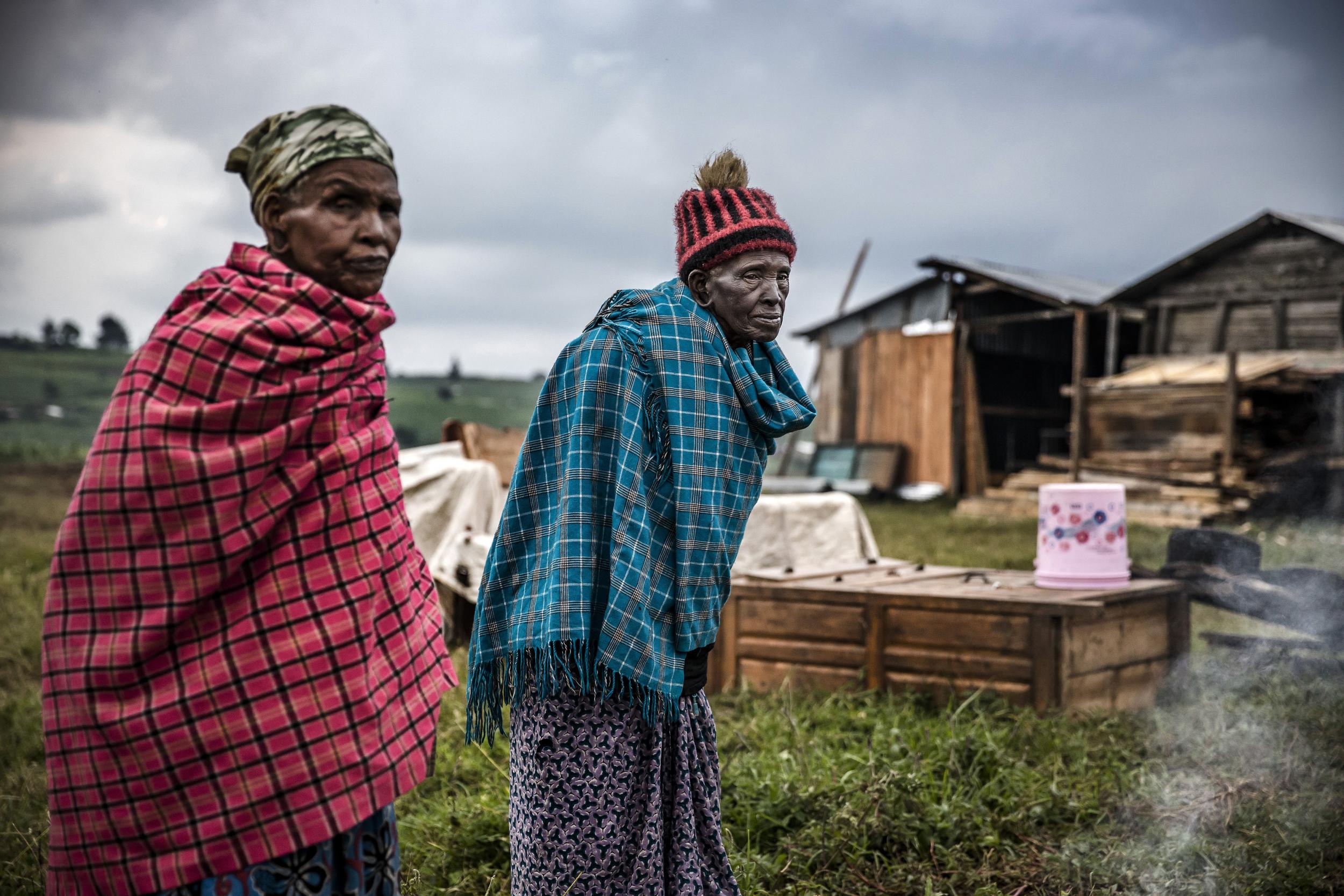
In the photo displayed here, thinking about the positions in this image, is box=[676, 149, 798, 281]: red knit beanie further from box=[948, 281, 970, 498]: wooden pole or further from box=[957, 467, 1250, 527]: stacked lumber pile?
box=[948, 281, 970, 498]: wooden pole

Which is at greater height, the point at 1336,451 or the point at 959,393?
the point at 959,393

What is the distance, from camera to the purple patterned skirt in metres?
2.05

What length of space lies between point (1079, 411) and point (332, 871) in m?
13.4

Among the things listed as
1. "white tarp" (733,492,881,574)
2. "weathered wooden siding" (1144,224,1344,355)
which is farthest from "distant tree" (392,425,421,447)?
"weathered wooden siding" (1144,224,1344,355)

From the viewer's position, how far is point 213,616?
4.67 feet

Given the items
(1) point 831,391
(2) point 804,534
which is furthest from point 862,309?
(2) point 804,534

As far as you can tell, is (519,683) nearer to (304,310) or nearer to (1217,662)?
(304,310)

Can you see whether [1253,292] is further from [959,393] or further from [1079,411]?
[959,393]

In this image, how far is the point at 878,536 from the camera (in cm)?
1020

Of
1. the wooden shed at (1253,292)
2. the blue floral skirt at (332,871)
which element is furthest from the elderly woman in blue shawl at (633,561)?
the wooden shed at (1253,292)

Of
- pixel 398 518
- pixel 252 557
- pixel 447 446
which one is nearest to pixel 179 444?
pixel 252 557

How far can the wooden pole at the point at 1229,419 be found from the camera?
11.9m

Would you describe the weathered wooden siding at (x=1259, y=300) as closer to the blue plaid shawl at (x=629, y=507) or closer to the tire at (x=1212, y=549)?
the tire at (x=1212, y=549)

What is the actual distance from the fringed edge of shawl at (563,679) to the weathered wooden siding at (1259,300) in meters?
13.1
